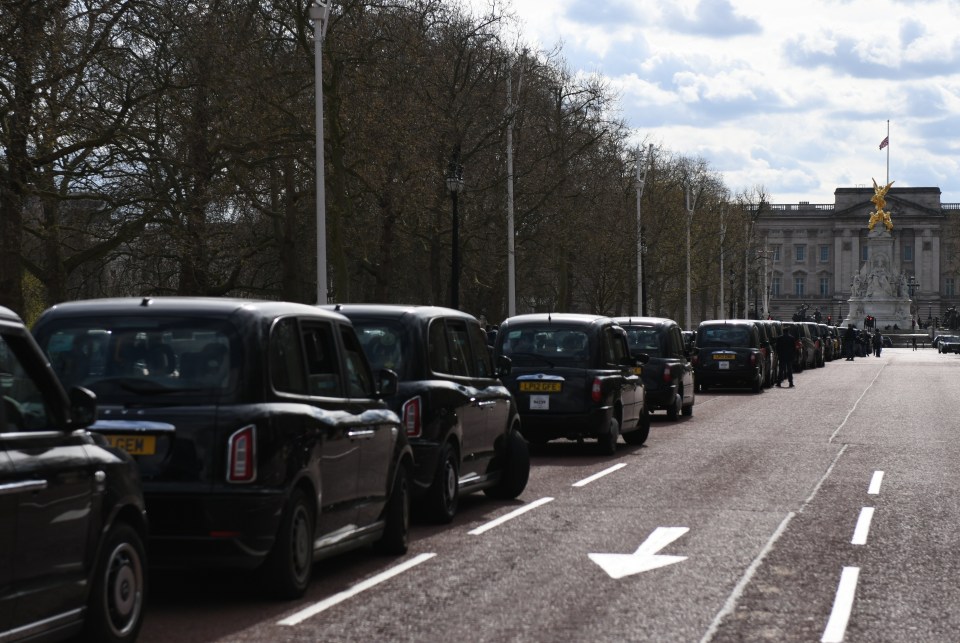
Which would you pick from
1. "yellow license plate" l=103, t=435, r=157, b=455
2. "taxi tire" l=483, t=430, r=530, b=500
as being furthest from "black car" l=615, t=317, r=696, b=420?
"yellow license plate" l=103, t=435, r=157, b=455

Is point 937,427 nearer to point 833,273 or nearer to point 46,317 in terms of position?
point 46,317

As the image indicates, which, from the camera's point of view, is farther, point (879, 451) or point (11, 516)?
point (879, 451)

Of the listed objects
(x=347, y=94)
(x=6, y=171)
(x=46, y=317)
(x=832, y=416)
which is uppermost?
(x=347, y=94)

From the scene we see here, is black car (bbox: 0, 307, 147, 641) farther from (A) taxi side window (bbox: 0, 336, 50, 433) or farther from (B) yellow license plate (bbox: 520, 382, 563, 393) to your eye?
(B) yellow license plate (bbox: 520, 382, 563, 393)

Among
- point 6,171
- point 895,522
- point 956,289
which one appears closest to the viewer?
point 895,522

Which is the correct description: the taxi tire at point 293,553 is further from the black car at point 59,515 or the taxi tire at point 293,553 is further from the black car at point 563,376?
the black car at point 563,376

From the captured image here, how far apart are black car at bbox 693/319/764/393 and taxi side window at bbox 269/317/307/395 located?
102 feet

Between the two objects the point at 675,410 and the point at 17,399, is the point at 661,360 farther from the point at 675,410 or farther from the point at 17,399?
the point at 17,399

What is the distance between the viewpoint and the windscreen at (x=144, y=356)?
870cm

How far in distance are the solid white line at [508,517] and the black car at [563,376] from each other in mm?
4727

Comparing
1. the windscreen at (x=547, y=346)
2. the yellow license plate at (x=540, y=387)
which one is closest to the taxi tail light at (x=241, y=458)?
the yellow license plate at (x=540, y=387)

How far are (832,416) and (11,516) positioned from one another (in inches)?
962

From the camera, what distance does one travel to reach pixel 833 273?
611 ft

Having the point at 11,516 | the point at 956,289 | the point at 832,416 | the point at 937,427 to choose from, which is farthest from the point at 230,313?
the point at 956,289
